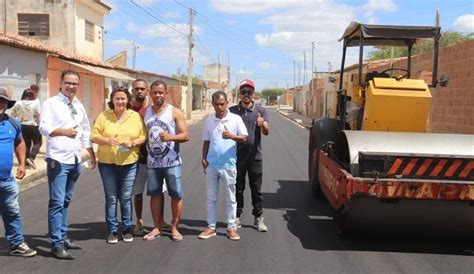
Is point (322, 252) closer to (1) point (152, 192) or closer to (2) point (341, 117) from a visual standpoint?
(1) point (152, 192)

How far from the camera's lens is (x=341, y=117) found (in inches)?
316

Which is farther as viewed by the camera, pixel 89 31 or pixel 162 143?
pixel 89 31

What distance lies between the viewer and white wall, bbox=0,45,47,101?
15.1m

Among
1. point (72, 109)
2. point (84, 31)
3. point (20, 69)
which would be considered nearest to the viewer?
point (72, 109)

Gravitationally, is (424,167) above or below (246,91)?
below

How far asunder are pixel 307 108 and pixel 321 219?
1630 inches

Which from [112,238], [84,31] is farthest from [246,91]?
[84,31]

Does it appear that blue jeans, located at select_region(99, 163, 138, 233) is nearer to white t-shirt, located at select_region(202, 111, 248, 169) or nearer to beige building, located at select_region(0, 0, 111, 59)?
white t-shirt, located at select_region(202, 111, 248, 169)

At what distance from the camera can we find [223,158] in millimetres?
5973

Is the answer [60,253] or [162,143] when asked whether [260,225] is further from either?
[60,253]

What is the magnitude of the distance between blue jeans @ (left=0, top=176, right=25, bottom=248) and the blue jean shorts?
1360 mm

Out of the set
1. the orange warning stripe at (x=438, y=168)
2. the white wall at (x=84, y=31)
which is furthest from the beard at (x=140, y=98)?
the white wall at (x=84, y=31)

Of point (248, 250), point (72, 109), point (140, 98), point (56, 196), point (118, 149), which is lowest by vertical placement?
point (248, 250)

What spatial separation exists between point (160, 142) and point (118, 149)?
0.45 m
